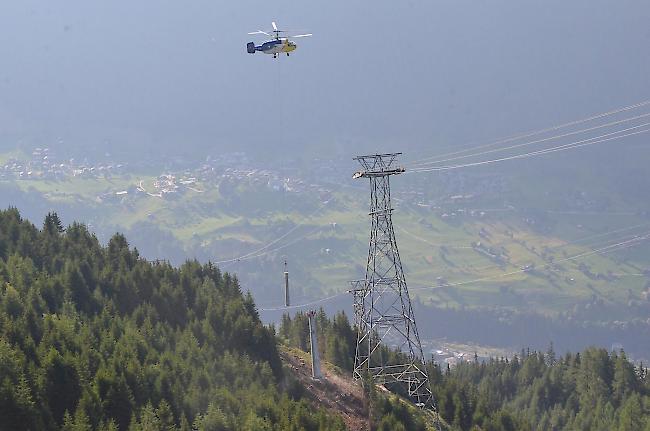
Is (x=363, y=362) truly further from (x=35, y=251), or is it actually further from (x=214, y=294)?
(x=35, y=251)

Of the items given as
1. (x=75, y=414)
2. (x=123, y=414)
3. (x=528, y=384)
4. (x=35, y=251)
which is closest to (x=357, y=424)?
(x=123, y=414)

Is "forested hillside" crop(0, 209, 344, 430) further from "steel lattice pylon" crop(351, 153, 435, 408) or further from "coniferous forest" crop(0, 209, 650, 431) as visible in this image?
"steel lattice pylon" crop(351, 153, 435, 408)

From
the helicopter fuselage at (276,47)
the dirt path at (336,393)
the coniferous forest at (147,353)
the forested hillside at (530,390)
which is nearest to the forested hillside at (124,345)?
the coniferous forest at (147,353)

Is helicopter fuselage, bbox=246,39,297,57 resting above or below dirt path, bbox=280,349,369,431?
above

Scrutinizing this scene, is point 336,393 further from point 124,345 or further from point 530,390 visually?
point 530,390

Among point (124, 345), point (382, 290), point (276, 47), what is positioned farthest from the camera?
point (276, 47)

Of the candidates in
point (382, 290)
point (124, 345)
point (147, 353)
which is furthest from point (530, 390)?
point (124, 345)

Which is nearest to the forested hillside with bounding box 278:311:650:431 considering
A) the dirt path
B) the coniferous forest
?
the coniferous forest
